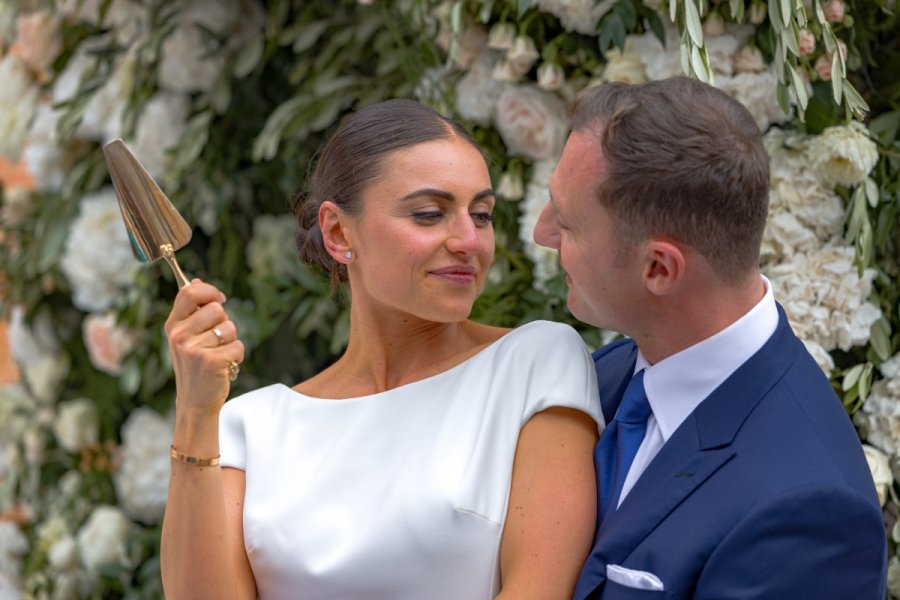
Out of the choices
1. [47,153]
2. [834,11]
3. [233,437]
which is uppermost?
[834,11]

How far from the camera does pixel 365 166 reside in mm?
2039

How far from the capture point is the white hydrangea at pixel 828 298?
2.14 metres

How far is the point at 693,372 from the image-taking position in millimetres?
1749

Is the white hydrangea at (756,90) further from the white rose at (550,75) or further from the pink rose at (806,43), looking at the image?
the white rose at (550,75)

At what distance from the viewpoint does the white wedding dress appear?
6.17 ft

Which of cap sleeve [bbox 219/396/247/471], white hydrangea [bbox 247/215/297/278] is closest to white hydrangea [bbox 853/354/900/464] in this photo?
cap sleeve [bbox 219/396/247/471]

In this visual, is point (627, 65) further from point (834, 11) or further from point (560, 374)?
point (560, 374)

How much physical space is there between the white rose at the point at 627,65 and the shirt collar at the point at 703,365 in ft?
2.13

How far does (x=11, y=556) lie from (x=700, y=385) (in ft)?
7.97

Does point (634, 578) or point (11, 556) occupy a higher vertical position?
point (634, 578)

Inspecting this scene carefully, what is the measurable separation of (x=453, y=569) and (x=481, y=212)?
0.57 meters

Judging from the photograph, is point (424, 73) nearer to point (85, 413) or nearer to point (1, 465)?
point (85, 413)

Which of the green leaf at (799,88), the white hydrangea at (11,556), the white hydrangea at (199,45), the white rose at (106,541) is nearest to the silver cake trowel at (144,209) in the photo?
the green leaf at (799,88)

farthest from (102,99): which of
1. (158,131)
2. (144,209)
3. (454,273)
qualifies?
(454,273)
